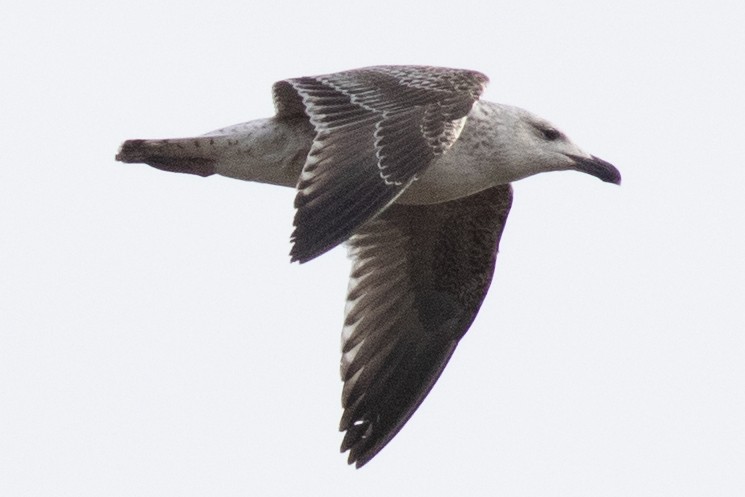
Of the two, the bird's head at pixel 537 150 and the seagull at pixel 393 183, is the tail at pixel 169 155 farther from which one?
the bird's head at pixel 537 150

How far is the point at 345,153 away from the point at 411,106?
0.58 metres

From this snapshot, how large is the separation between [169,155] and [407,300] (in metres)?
1.84

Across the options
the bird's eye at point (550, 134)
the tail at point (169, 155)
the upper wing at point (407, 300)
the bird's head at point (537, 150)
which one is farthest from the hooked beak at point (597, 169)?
the tail at point (169, 155)

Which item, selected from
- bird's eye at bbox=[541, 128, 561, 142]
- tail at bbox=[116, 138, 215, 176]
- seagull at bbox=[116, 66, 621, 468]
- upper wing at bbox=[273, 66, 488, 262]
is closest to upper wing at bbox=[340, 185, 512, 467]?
seagull at bbox=[116, 66, 621, 468]

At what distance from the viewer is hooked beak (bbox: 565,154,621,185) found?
11211mm

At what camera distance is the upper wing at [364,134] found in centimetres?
962

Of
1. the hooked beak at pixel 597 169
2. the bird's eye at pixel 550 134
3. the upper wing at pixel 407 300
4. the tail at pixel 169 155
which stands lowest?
the upper wing at pixel 407 300

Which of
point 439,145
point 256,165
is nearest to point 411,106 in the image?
point 439,145

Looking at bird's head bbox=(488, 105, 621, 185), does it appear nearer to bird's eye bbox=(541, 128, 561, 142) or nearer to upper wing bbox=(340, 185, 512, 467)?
bird's eye bbox=(541, 128, 561, 142)

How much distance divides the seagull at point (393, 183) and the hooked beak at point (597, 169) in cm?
1

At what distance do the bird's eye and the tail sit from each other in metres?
1.88

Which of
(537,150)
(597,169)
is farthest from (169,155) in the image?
(597,169)

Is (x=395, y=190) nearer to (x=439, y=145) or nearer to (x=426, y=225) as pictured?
(x=439, y=145)

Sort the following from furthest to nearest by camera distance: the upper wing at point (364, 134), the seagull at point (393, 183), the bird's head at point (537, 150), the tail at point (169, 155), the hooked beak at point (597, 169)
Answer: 1. the hooked beak at point (597, 169)
2. the tail at point (169, 155)
3. the bird's head at point (537, 150)
4. the seagull at point (393, 183)
5. the upper wing at point (364, 134)
